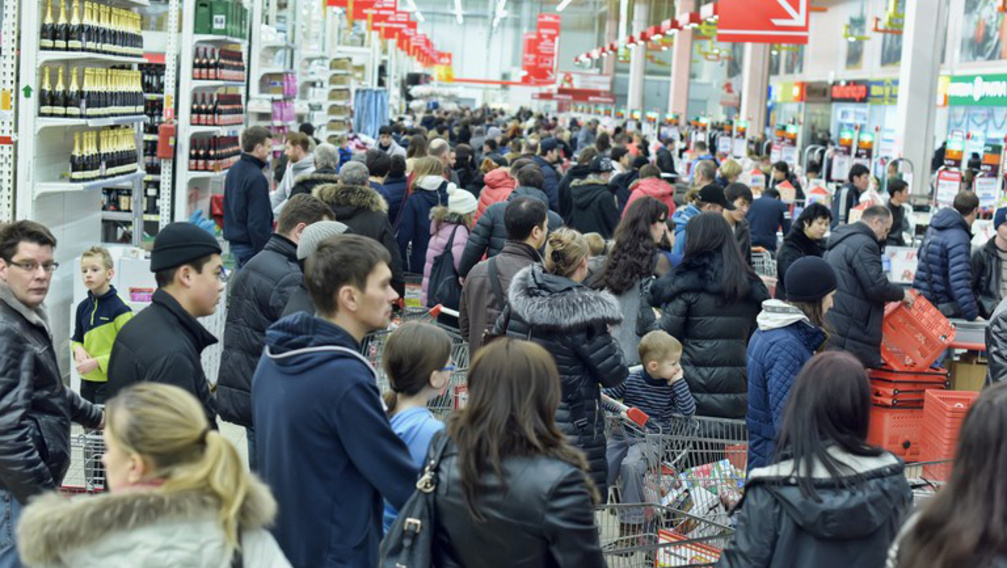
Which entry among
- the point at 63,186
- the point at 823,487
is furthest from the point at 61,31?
the point at 823,487

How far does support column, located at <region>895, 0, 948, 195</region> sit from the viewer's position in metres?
15.4

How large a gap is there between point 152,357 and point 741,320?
324cm

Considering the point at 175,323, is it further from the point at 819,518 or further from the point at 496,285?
the point at 496,285

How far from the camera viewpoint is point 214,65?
1085 cm

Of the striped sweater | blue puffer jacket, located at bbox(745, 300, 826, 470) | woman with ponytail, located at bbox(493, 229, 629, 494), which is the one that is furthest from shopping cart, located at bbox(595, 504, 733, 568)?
the striped sweater

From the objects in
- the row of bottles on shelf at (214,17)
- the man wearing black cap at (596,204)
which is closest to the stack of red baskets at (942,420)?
the man wearing black cap at (596,204)

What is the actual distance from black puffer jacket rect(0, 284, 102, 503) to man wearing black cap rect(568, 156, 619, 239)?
7.53 m

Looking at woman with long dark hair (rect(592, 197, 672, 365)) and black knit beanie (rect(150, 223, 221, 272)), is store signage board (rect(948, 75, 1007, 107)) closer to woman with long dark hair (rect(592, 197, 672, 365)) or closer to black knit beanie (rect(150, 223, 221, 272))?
woman with long dark hair (rect(592, 197, 672, 365))

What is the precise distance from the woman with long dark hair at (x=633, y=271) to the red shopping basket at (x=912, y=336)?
1.86 meters

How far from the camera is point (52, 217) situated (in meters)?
8.34

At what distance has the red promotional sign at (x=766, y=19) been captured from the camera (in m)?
14.2

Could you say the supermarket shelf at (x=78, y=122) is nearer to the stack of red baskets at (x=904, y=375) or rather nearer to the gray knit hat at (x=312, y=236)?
the gray knit hat at (x=312, y=236)

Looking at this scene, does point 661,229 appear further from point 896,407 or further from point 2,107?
point 2,107

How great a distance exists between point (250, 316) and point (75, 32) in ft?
11.4
